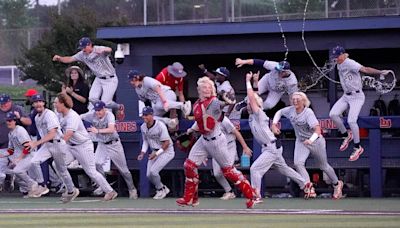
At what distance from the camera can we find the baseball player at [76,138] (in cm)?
1672

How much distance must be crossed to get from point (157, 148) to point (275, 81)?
2.31 metres

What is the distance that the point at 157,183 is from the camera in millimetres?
18094

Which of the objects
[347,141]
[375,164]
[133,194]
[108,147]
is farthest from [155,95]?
[375,164]

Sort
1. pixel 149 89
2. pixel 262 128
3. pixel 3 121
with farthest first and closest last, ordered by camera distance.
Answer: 1. pixel 3 121
2. pixel 149 89
3. pixel 262 128

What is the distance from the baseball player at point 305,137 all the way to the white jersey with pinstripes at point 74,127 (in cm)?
303

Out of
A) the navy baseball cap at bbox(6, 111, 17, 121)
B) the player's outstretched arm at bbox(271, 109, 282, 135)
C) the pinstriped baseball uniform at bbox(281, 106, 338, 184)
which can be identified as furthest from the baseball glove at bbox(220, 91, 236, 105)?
the navy baseball cap at bbox(6, 111, 17, 121)

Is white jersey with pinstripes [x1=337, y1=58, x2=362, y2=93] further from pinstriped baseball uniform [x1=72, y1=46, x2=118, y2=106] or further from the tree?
the tree

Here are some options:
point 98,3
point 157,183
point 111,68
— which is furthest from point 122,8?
point 157,183

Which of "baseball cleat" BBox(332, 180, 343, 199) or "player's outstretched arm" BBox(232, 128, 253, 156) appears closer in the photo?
"player's outstretched arm" BBox(232, 128, 253, 156)

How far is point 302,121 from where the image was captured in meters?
16.8

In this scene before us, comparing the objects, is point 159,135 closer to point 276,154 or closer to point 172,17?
point 276,154

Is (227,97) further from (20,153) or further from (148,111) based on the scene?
(20,153)

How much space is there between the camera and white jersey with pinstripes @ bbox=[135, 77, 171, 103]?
18144 millimetres

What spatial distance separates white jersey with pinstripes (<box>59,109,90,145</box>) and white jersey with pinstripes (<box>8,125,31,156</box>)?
1760mm
